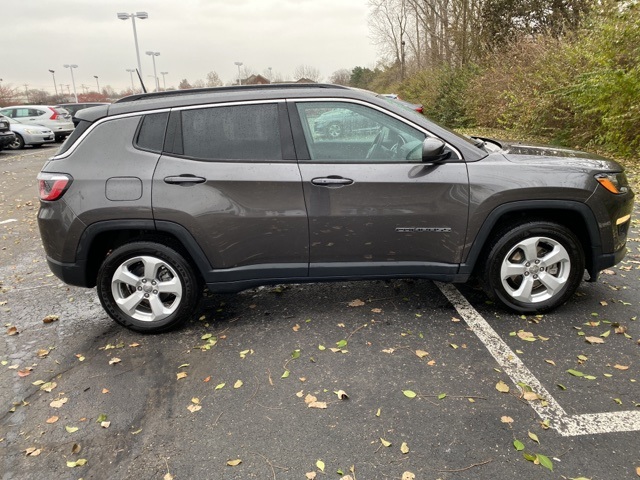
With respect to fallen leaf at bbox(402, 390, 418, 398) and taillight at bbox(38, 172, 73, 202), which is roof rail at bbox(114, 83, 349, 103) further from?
fallen leaf at bbox(402, 390, 418, 398)

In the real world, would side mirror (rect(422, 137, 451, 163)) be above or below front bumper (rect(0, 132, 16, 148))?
above

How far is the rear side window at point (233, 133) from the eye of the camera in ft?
11.2

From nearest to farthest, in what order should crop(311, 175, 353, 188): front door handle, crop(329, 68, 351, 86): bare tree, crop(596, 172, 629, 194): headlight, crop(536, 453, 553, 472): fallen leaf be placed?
crop(536, 453, 553, 472): fallen leaf → crop(311, 175, 353, 188): front door handle → crop(596, 172, 629, 194): headlight → crop(329, 68, 351, 86): bare tree

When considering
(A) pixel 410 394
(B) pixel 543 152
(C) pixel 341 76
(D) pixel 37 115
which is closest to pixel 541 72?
(B) pixel 543 152

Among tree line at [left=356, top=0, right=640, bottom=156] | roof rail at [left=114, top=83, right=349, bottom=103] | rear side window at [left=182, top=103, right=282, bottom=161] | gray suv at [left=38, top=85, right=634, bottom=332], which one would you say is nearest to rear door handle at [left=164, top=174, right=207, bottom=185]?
gray suv at [left=38, top=85, right=634, bottom=332]

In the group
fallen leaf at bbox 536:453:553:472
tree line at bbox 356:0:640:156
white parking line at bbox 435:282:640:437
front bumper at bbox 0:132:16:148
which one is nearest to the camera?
fallen leaf at bbox 536:453:553:472

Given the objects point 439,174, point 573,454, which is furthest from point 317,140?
point 573,454

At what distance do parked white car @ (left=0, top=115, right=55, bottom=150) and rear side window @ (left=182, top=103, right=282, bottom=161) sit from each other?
18.1 meters

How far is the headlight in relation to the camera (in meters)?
3.44

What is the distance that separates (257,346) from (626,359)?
2.51 meters

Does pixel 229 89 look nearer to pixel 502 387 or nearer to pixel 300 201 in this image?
pixel 300 201

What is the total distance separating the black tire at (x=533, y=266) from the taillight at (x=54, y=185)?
10.5 ft

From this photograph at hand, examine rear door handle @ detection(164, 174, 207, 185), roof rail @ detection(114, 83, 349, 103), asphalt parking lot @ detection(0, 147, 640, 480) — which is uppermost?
roof rail @ detection(114, 83, 349, 103)

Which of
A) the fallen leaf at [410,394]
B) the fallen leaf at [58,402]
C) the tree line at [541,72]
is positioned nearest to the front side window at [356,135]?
the fallen leaf at [410,394]
